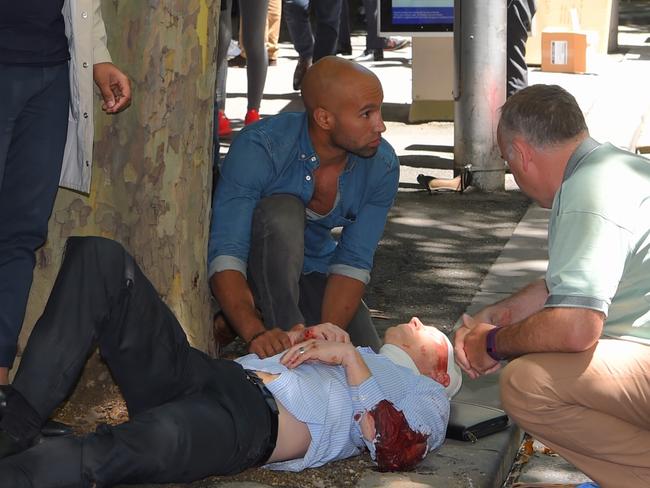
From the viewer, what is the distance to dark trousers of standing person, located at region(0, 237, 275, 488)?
10.9 feet

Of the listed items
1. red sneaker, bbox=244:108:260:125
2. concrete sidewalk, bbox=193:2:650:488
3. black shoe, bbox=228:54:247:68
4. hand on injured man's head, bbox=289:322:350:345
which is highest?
red sneaker, bbox=244:108:260:125

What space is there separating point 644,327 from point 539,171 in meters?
0.51

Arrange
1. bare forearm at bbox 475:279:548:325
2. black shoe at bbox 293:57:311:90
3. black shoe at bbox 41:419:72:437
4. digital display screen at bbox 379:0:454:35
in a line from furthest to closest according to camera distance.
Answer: black shoe at bbox 293:57:311:90 → digital display screen at bbox 379:0:454:35 → bare forearm at bbox 475:279:548:325 → black shoe at bbox 41:419:72:437

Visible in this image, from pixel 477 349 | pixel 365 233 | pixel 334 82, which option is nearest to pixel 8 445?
pixel 477 349

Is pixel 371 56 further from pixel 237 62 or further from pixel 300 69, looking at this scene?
pixel 300 69

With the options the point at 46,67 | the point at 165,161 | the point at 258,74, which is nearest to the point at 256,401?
the point at 165,161

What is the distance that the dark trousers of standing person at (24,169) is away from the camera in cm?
387

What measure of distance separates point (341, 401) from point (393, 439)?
0.19 meters

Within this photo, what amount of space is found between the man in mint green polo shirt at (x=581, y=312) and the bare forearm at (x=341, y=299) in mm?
924

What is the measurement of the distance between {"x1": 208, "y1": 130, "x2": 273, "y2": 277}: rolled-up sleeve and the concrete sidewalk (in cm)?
91

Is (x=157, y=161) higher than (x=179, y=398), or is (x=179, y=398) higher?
(x=157, y=161)

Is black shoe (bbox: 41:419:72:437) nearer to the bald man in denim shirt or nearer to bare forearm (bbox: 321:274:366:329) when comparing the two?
the bald man in denim shirt

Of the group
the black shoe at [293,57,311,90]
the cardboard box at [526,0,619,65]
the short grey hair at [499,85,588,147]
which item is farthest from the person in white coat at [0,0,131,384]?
the cardboard box at [526,0,619,65]

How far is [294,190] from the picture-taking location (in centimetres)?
470
